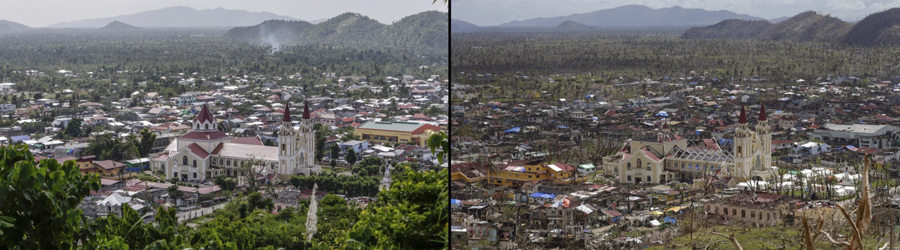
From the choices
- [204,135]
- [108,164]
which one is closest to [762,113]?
[108,164]

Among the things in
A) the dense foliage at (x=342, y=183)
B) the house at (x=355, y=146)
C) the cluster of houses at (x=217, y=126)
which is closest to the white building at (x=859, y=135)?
the cluster of houses at (x=217, y=126)

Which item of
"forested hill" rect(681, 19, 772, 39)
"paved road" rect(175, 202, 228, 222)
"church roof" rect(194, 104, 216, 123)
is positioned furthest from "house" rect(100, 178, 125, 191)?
"forested hill" rect(681, 19, 772, 39)

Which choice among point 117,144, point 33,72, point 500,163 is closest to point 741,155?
point 500,163

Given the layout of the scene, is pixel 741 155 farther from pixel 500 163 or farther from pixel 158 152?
pixel 158 152

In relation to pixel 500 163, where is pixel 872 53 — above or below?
above

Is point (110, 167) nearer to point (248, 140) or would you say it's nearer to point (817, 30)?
point (248, 140)

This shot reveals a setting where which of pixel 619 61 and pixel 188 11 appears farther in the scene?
pixel 188 11

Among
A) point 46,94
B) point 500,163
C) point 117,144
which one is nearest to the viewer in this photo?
point 500,163
